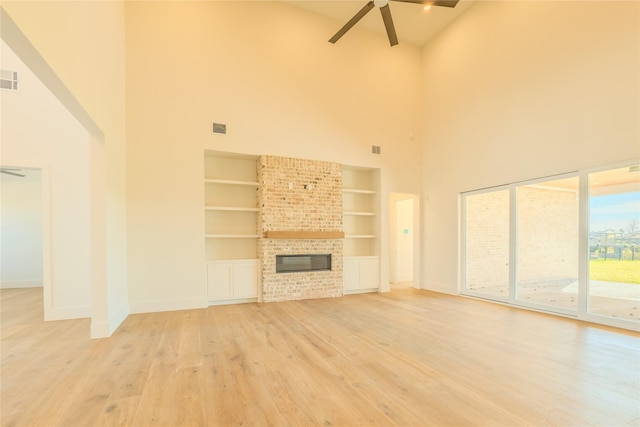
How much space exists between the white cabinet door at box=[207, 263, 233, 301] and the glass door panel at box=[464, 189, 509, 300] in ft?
16.2

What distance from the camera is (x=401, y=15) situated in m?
6.22

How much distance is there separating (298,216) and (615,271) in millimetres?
5071

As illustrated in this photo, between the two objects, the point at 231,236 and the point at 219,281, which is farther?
the point at 231,236

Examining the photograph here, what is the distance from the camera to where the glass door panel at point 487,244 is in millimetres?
5461

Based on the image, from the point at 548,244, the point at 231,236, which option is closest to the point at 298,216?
the point at 231,236

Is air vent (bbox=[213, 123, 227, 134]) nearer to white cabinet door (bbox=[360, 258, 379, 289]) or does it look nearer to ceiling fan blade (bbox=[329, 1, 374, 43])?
ceiling fan blade (bbox=[329, 1, 374, 43])

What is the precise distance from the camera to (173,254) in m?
4.77

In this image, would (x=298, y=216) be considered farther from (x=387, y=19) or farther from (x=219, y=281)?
(x=387, y=19)

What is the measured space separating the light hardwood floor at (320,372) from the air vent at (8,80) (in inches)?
135

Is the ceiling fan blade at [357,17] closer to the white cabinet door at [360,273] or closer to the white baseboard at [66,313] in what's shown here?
the white cabinet door at [360,273]

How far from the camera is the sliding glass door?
3896 millimetres

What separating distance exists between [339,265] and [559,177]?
4158 millimetres

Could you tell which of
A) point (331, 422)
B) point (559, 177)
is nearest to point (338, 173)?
point (559, 177)

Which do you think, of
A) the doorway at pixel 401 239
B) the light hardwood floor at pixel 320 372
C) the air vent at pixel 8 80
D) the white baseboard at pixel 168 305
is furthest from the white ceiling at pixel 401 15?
the light hardwood floor at pixel 320 372
